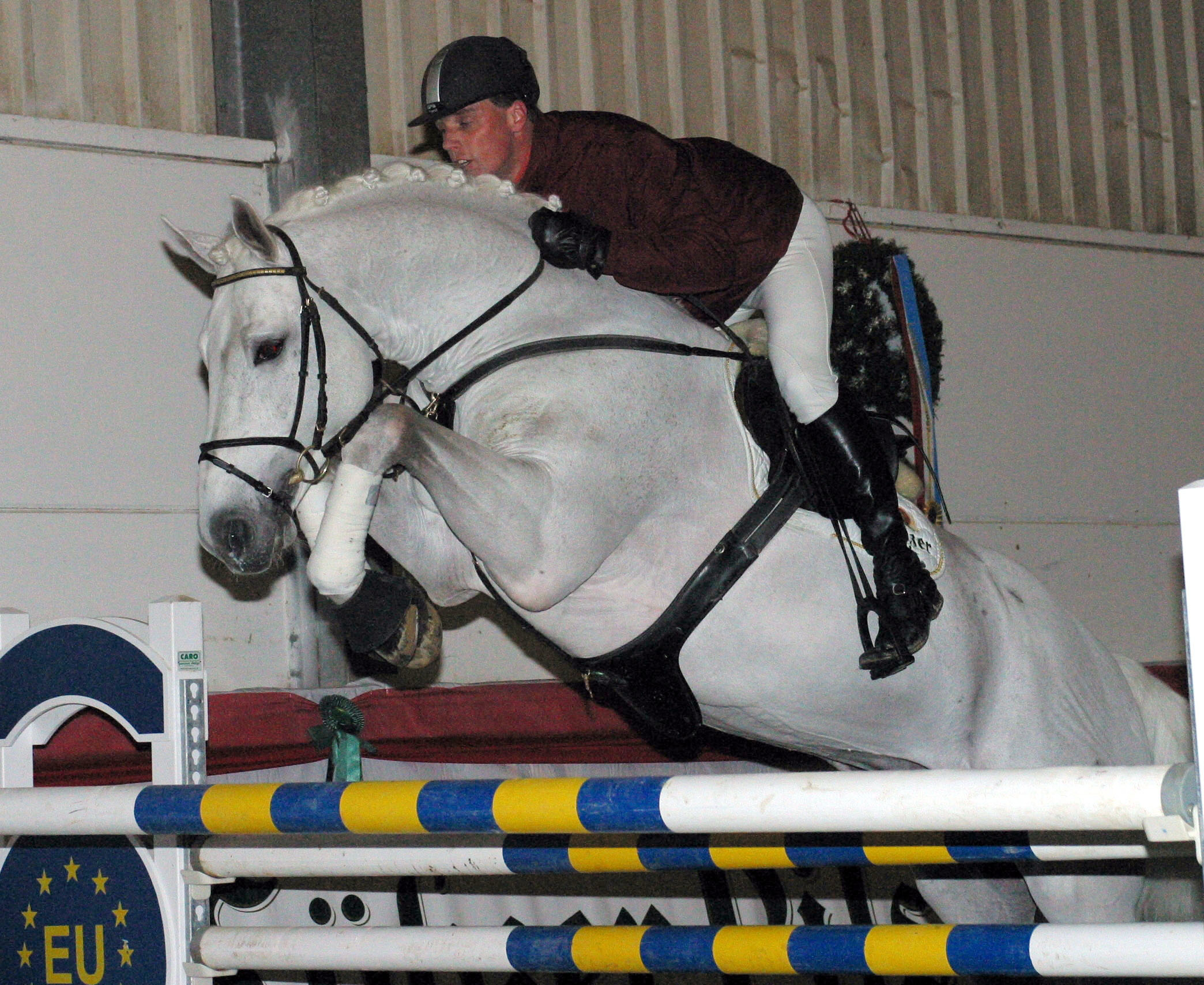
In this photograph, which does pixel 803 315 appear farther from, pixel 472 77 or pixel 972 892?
pixel 972 892

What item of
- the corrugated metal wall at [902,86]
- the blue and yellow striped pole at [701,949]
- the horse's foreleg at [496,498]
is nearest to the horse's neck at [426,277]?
the horse's foreleg at [496,498]

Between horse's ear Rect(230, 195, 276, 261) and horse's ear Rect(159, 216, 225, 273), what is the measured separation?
12cm

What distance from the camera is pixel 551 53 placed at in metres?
5.43

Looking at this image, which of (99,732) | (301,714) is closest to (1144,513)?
(301,714)

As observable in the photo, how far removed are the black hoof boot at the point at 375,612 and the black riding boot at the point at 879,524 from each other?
2.67 feet

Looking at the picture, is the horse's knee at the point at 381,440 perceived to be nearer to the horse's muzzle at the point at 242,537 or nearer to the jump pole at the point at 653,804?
the horse's muzzle at the point at 242,537

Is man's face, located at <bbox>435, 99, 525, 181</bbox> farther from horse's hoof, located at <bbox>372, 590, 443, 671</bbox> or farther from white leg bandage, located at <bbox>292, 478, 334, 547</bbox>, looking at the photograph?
horse's hoof, located at <bbox>372, 590, 443, 671</bbox>

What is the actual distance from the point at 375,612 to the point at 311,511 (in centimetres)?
26

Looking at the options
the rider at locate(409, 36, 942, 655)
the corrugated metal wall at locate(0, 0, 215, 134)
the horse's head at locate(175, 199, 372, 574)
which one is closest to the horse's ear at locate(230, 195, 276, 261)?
the horse's head at locate(175, 199, 372, 574)

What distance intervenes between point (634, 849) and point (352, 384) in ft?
3.12

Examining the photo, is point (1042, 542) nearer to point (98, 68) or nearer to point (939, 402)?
point (939, 402)

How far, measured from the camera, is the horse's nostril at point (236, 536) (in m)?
2.31

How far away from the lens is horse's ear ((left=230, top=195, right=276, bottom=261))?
233cm

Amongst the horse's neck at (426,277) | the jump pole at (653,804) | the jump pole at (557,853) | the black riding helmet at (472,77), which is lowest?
the jump pole at (557,853)
